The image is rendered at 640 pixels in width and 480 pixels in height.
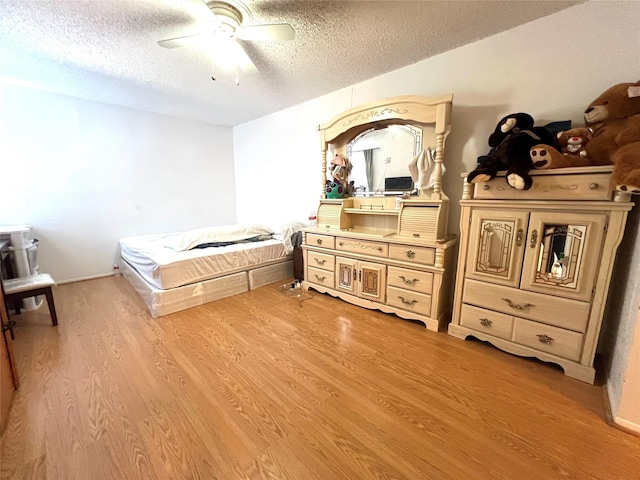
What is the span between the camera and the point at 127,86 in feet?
9.50

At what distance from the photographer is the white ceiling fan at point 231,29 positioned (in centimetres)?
163

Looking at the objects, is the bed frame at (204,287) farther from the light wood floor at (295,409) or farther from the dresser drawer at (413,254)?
the dresser drawer at (413,254)

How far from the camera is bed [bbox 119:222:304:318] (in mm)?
2518

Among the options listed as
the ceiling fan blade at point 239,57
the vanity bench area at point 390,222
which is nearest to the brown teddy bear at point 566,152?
the vanity bench area at point 390,222

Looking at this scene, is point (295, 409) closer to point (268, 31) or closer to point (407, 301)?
point (407, 301)

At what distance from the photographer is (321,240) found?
2811mm

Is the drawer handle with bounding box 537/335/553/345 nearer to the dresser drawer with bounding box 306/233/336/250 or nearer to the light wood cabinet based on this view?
the light wood cabinet

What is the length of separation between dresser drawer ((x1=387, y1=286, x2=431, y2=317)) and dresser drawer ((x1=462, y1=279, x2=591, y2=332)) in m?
0.30

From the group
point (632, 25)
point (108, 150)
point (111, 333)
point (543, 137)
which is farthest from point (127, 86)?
point (632, 25)

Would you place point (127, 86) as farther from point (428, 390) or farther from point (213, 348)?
point (428, 390)

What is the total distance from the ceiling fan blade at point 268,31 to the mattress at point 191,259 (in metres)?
1.98

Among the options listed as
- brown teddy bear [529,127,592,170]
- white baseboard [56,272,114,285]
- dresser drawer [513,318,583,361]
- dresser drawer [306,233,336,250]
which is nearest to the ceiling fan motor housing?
dresser drawer [306,233,336,250]

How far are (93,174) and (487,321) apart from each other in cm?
481

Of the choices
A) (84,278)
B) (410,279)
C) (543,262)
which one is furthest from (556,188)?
(84,278)
